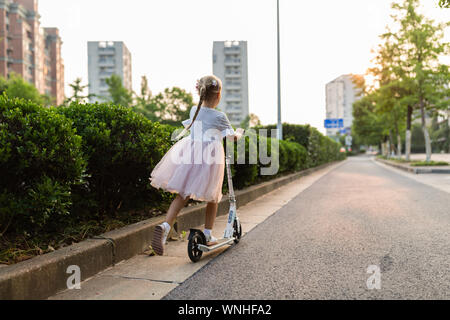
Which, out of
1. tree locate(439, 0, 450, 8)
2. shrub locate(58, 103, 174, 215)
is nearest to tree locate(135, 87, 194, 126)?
tree locate(439, 0, 450, 8)

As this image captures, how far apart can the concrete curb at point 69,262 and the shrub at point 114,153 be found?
473mm

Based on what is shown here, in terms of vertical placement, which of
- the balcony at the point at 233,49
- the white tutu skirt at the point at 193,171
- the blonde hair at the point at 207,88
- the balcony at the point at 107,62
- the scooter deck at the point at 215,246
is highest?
the balcony at the point at 233,49

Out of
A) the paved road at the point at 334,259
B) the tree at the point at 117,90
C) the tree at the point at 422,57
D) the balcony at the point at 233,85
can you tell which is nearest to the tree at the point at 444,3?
the paved road at the point at 334,259

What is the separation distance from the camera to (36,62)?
79.8m

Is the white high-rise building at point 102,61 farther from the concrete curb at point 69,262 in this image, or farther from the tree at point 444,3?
the concrete curb at point 69,262

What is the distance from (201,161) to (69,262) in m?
1.41

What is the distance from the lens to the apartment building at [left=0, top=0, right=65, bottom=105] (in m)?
71.6

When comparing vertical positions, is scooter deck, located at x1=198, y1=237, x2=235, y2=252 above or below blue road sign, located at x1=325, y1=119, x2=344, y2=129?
below

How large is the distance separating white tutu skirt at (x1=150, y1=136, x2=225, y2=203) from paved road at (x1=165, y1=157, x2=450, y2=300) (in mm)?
691

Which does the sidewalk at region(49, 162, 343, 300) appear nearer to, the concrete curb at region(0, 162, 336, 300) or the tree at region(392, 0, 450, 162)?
the concrete curb at region(0, 162, 336, 300)

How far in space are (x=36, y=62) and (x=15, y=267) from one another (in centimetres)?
8864

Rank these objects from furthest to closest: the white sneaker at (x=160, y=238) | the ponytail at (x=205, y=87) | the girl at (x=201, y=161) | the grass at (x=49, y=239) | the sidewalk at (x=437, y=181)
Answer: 1. the sidewalk at (x=437, y=181)
2. the ponytail at (x=205, y=87)
3. the girl at (x=201, y=161)
4. the white sneaker at (x=160, y=238)
5. the grass at (x=49, y=239)

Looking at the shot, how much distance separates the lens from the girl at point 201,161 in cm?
356
